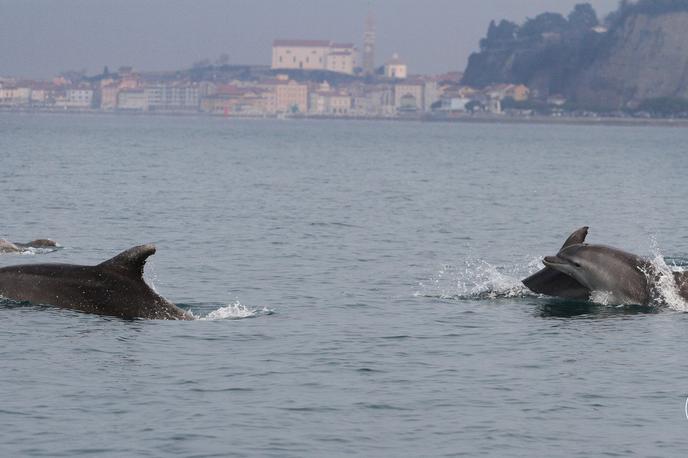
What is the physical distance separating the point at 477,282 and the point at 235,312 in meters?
7.36

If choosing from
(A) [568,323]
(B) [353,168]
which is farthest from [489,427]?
(B) [353,168]

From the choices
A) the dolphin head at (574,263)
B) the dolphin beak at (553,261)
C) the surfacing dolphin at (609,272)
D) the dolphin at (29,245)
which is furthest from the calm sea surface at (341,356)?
the dolphin beak at (553,261)

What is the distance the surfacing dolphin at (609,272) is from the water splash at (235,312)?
525 centimetres

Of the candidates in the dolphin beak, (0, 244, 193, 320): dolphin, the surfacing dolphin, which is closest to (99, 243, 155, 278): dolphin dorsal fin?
(0, 244, 193, 320): dolphin

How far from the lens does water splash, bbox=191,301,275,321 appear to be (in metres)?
24.9

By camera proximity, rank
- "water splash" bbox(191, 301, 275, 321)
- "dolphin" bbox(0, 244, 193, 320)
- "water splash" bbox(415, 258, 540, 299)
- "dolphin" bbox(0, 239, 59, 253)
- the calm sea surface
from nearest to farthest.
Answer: the calm sea surface, "dolphin" bbox(0, 244, 193, 320), "water splash" bbox(191, 301, 275, 321), "water splash" bbox(415, 258, 540, 299), "dolphin" bbox(0, 239, 59, 253)

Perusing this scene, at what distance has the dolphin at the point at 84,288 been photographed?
22.0 metres

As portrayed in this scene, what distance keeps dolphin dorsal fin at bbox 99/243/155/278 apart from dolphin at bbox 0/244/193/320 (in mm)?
22

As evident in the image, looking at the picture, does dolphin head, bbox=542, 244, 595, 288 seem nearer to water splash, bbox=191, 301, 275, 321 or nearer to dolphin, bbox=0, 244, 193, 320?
water splash, bbox=191, 301, 275, 321

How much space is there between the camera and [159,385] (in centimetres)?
1916

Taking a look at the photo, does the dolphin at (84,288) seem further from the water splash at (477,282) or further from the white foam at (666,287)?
the white foam at (666,287)

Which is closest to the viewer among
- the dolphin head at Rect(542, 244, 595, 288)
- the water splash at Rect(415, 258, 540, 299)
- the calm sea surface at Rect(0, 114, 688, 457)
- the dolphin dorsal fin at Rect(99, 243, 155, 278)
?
the calm sea surface at Rect(0, 114, 688, 457)

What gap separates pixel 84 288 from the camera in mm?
22156

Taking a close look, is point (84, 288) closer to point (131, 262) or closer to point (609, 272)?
→ point (131, 262)
